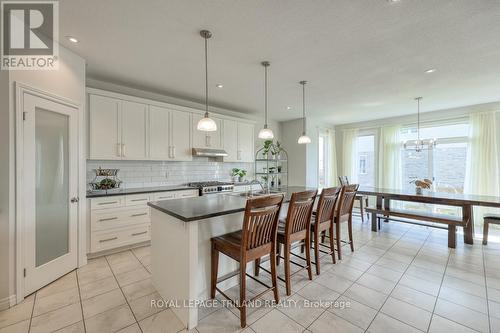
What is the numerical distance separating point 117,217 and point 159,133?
157cm

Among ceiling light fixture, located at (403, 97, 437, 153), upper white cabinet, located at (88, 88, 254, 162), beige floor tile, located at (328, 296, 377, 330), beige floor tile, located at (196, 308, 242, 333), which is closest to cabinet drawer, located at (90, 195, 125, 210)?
upper white cabinet, located at (88, 88, 254, 162)

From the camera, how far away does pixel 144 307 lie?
204cm

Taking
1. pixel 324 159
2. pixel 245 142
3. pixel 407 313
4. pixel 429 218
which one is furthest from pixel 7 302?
pixel 324 159

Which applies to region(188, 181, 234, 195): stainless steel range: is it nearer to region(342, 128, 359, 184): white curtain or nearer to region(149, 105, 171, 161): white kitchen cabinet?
region(149, 105, 171, 161): white kitchen cabinet

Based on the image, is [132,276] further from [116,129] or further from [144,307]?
[116,129]

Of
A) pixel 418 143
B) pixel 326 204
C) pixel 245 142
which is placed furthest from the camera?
pixel 245 142

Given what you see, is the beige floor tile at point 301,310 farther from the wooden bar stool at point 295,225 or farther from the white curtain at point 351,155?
the white curtain at point 351,155

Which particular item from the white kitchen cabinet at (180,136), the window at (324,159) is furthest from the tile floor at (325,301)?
the window at (324,159)

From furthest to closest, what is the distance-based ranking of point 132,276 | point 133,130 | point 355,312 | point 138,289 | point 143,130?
point 143,130 < point 133,130 < point 132,276 < point 138,289 < point 355,312

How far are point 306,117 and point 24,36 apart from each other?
213 inches

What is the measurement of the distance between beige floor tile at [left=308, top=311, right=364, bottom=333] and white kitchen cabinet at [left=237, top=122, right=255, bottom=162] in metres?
3.79

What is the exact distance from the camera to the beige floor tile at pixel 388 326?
1.75 m

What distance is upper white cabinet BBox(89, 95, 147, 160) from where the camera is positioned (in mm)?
3268

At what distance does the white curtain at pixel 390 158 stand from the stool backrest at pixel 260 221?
5455 millimetres
